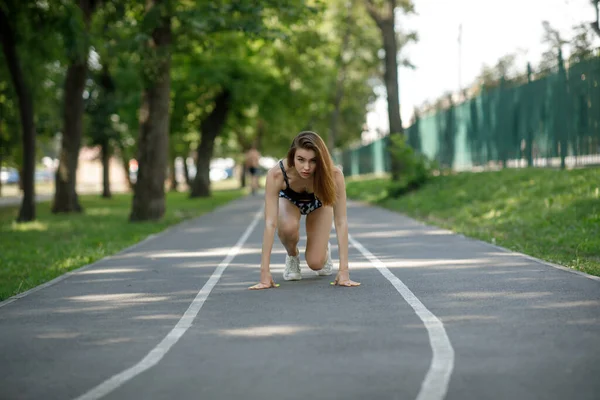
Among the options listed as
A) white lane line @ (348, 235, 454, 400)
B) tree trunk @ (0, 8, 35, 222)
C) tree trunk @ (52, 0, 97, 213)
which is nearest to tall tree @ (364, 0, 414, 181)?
tree trunk @ (52, 0, 97, 213)

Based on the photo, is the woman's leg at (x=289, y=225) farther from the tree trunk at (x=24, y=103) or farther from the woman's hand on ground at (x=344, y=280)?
the tree trunk at (x=24, y=103)

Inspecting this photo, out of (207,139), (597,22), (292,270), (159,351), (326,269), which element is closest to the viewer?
(159,351)

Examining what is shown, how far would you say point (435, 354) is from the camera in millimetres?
5520

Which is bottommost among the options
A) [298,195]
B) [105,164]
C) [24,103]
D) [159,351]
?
[159,351]

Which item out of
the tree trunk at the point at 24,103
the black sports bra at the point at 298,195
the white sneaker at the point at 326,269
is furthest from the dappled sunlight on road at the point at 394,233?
the tree trunk at the point at 24,103

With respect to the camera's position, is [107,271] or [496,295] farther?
[107,271]

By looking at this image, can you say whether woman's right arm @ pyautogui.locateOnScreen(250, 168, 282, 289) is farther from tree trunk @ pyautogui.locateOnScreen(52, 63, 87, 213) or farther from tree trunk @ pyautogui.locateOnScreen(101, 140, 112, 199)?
tree trunk @ pyautogui.locateOnScreen(101, 140, 112, 199)

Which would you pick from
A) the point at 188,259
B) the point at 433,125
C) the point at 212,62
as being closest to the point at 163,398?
the point at 188,259

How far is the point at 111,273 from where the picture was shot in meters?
10.8

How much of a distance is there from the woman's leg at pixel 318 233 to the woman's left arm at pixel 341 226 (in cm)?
46

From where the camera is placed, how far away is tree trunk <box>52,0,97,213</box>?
27.2 meters

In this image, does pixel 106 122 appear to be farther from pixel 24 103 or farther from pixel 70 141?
pixel 24 103

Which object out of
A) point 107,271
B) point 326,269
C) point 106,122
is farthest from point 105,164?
point 326,269

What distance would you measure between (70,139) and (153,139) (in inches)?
276
